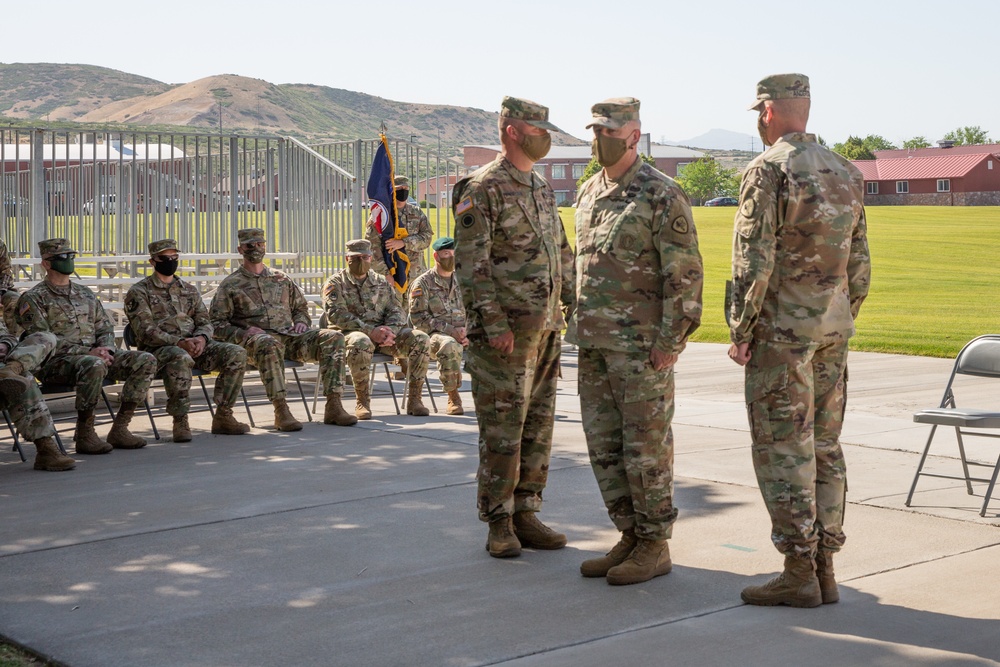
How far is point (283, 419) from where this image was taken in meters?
10.4

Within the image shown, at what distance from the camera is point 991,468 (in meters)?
8.26

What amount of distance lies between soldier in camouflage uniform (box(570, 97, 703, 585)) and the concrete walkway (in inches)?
14.8

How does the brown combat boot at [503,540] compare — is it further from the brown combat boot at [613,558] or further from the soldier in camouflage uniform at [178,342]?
the soldier in camouflage uniform at [178,342]

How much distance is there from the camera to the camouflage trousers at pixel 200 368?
32.7 feet

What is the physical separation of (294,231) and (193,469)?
605 cm

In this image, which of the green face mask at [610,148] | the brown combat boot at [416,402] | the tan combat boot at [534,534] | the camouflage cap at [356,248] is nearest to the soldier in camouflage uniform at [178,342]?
the camouflage cap at [356,248]

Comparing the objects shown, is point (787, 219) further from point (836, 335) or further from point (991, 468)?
point (991, 468)

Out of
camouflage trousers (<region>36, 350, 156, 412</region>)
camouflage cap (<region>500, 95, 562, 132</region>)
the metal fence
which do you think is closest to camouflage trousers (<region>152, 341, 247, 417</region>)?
camouflage trousers (<region>36, 350, 156, 412</region>)

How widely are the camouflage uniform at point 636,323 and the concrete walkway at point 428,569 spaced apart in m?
0.48

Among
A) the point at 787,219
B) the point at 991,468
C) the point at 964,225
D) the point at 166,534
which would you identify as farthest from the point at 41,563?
the point at 964,225

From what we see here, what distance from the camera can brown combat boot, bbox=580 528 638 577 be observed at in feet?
18.5

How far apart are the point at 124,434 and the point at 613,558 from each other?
535 cm

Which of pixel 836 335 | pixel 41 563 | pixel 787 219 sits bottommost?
pixel 41 563

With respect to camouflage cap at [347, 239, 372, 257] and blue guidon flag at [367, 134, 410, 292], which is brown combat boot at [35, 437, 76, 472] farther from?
blue guidon flag at [367, 134, 410, 292]
